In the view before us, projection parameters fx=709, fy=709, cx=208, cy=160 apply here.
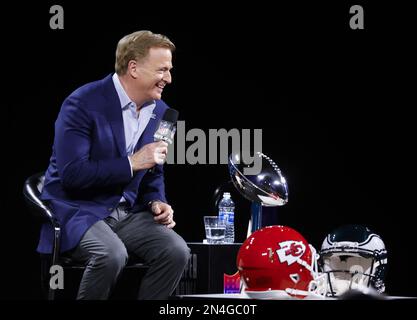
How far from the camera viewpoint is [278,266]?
7.06ft

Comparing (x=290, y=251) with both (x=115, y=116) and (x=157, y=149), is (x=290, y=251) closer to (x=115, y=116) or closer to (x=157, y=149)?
(x=157, y=149)

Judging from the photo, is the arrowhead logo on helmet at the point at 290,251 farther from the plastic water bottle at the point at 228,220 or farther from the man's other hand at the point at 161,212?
the plastic water bottle at the point at 228,220

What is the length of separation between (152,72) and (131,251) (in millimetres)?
765

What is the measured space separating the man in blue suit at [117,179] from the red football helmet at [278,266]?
0.69 meters

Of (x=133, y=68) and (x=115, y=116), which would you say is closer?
(x=115, y=116)

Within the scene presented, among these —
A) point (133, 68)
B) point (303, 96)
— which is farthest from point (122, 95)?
point (303, 96)

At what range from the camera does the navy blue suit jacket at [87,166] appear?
279 centimetres

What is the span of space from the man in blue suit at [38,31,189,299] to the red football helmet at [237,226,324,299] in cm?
69

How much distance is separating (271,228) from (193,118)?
2.19 meters

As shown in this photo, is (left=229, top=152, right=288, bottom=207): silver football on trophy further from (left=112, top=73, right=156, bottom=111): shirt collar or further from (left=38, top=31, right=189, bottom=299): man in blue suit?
(left=112, top=73, right=156, bottom=111): shirt collar

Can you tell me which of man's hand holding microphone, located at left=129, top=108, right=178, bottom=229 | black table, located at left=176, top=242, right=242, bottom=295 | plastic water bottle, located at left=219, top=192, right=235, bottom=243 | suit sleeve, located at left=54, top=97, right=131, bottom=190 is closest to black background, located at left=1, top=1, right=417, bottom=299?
plastic water bottle, located at left=219, top=192, right=235, bottom=243

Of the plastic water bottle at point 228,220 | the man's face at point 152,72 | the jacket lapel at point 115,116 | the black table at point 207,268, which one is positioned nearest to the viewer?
the jacket lapel at point 115,116

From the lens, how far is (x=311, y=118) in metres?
4.44

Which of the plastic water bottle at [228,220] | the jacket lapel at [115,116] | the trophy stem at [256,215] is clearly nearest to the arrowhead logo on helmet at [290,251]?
the jacket lapel at [115,116]
